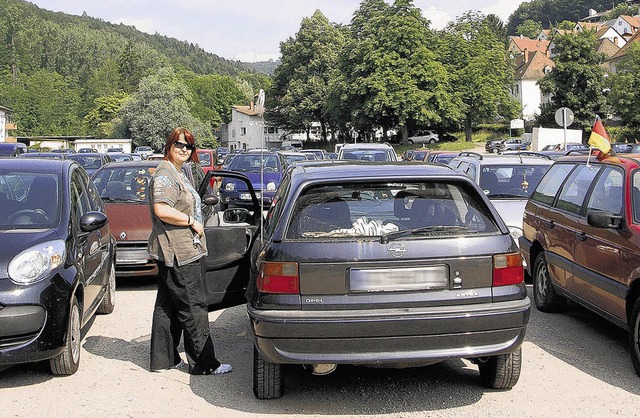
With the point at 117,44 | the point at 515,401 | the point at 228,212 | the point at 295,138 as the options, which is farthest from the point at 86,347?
the point at 117,44

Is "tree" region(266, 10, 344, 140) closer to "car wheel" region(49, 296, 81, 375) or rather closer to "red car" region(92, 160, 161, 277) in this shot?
"red car" region(92, 160, 161, 277)

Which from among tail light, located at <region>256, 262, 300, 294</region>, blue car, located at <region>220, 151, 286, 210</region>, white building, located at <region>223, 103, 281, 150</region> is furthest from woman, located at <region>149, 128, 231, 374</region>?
white building, located at <region>223, 103, 281, 150</region>

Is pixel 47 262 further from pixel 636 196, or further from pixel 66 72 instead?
pixel 66 72

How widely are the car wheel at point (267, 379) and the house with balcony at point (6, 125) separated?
9284cm

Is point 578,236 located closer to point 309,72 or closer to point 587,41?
point 587,41

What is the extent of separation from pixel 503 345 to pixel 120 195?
293 inches

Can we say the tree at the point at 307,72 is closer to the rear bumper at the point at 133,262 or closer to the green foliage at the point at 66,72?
the green foliage at the point at 66,72

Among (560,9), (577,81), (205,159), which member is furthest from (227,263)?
(560,9)

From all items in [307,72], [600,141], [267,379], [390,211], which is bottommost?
[267,379]

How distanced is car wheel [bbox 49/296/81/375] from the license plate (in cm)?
245

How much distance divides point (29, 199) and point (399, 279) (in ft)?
12.0

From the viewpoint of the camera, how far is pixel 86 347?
6.42 metres

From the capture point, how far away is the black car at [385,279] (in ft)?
14.2

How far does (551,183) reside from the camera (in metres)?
8.04
